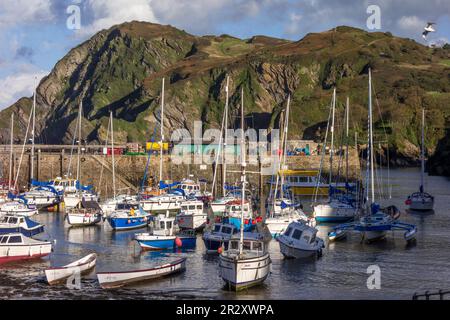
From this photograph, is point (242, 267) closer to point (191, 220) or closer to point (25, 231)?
point (191, 220)

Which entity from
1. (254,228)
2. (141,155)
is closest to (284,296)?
(254,228)

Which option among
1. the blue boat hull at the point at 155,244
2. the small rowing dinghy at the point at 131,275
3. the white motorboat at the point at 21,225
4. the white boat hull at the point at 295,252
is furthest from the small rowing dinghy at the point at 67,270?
the white motorboat at the point at 21,225

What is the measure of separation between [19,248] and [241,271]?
1435cm

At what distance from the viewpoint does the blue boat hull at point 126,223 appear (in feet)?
176

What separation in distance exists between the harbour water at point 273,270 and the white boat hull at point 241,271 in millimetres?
426

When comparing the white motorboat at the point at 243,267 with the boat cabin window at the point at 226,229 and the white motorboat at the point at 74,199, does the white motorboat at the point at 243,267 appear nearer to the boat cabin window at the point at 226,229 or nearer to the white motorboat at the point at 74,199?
the boat cabin window at the point at 226,229

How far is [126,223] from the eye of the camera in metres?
53.9

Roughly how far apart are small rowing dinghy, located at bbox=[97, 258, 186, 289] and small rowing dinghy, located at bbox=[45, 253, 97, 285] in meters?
2.29

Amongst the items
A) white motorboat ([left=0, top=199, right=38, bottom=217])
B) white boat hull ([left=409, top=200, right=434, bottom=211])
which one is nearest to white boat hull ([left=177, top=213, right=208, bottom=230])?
white motorboat ([left=0, top=199, right=38, bottom=217])

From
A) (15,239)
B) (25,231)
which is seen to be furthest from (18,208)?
(15,239)

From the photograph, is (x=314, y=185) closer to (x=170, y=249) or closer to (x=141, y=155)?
(x=141, y=155)

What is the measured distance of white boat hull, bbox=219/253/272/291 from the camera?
1266 inches

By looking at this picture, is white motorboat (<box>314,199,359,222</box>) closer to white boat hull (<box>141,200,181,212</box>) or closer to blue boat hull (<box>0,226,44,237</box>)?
white boat hull (<box>141,200,181,212</box>)

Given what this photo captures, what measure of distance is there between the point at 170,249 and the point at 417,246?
16.1 meters
